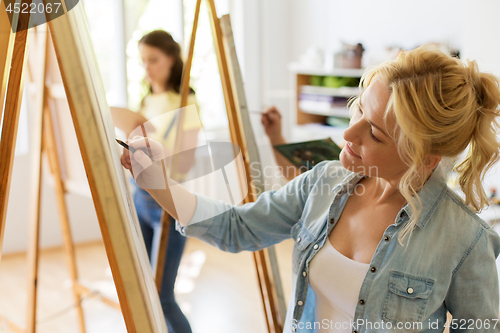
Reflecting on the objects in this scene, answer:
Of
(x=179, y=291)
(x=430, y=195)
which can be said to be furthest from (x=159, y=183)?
(x=179, y=291)

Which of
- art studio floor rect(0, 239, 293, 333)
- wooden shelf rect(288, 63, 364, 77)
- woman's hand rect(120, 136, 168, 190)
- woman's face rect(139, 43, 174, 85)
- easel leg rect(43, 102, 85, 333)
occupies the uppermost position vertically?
woman's face rect(139, 43, 174, 85)

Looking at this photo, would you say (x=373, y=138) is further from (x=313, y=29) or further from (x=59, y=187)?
(x=313, y=29)

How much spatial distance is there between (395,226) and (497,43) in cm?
163

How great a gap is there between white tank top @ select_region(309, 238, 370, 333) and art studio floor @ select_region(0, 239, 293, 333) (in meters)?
1.15

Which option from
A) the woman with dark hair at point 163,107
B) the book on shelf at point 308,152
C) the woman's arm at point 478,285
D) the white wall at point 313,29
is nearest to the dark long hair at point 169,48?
the woman with dark hair at point 163,107

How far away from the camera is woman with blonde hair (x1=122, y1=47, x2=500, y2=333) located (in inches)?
29.7

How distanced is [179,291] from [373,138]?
7.04ft

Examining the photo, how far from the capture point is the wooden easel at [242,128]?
1.17m

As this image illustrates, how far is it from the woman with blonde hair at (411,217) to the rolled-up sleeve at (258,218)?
0.07 metres

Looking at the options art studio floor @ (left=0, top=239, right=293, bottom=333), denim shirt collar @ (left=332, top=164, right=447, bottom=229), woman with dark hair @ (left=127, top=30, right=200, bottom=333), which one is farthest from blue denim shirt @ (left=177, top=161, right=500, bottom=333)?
art studio floor @ (left=0, top=239, right=293, bottom=333)

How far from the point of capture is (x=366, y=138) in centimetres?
80

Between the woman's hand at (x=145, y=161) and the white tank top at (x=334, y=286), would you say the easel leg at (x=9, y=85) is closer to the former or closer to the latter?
the woman's hand at (x=145, y=161)

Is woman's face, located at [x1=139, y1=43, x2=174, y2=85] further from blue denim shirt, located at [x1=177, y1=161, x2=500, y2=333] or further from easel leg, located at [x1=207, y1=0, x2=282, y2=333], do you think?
blue denim shirt, located at [x1=177, y1=161, x2=500, y2=333]

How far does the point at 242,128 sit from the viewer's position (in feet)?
3.94
